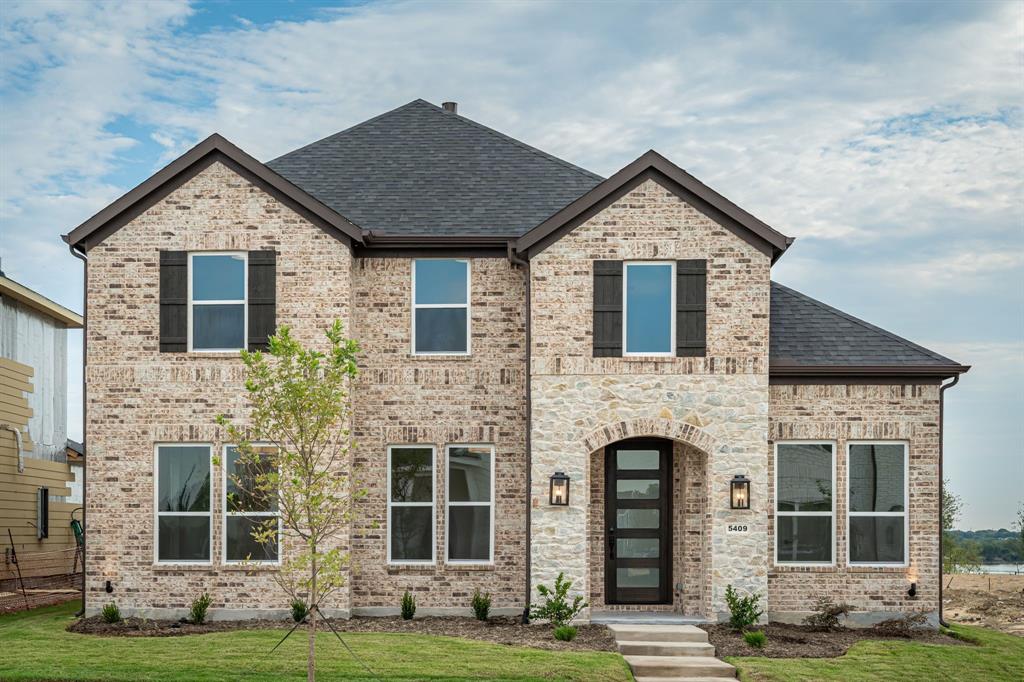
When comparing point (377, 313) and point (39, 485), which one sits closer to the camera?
point (377, 313)

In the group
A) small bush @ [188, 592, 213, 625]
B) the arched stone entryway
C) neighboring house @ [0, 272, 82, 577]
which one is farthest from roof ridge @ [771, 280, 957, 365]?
neighboring house @ [0, 272, 82, 577]

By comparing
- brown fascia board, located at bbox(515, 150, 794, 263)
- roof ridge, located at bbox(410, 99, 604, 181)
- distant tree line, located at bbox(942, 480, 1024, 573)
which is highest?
roof ridge, located at bbox(410, 99, 604, 181)

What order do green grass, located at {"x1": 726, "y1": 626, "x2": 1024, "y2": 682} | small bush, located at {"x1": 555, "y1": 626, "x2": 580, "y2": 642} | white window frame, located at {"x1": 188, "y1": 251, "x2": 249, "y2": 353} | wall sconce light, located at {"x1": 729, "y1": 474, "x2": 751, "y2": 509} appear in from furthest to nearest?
white window frame, located at {"x1": 188, "y1": 251, "x2": 249, "y2": 353}
wall sconce light, located at {"x1": 729, "y1": 474, "x2": 751, "y2": 509}
small bush, located at {"x1": 555, "y1": 626, "x2": 580, "y2": 642}
green grass, located at {"x1": 726, "y1": 626, "x2": 1024, "y2": 682}

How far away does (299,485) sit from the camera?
1035cm

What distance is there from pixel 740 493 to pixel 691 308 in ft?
9.49

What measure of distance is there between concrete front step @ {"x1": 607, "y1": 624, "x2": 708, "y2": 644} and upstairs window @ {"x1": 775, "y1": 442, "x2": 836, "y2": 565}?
8.94ft

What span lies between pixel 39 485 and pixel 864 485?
59.3 feet

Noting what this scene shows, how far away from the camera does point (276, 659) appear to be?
1221 cm

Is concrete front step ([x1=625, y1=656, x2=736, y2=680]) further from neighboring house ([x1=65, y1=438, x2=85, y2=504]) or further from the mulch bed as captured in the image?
neighboring house ([x1=65, y1=438, x2=85, y2=504])

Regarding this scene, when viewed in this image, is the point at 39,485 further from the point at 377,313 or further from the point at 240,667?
the point at 240,667

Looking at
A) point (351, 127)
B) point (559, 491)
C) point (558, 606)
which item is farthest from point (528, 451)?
point (351, 127)

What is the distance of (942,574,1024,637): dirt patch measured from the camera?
58.4 ft

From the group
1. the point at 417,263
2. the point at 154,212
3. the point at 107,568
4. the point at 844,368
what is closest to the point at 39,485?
the point at 107,568

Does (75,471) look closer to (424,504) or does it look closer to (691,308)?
(424,504)
